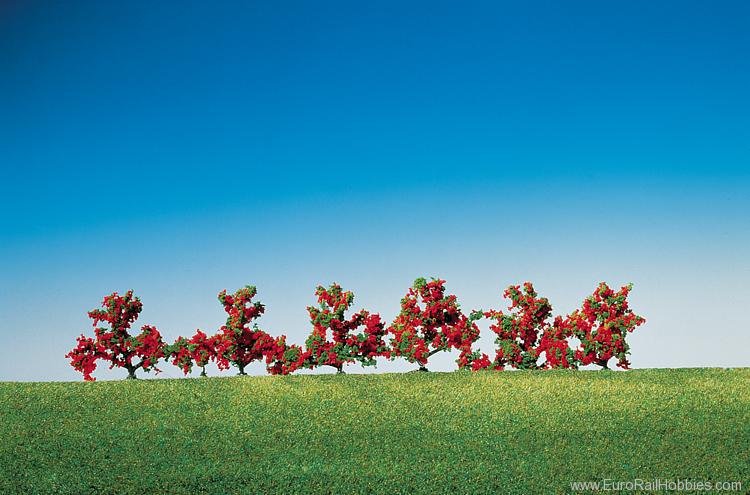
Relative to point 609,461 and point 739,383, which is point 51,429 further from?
point 739,383

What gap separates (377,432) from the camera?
66.4ft

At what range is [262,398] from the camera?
24.5 m

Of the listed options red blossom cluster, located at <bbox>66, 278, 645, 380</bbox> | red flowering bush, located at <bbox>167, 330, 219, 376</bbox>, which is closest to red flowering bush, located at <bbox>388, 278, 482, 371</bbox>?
red blossom cluster, located at <bbox>66, 278, 645, 380</bbox>

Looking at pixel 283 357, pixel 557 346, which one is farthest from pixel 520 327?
pixel 283 357

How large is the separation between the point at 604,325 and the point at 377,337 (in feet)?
32.7

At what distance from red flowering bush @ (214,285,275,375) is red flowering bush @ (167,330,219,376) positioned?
25cm

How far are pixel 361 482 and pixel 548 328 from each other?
17943mm

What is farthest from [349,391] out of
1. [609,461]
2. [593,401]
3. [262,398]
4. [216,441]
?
[609,461]

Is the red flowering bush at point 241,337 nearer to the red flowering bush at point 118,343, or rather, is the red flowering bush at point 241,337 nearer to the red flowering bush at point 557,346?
the red flowering bush at point 118,343

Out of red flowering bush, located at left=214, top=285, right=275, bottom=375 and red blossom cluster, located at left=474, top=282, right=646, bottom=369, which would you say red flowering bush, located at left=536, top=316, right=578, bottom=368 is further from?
red flowering bush, located at left=214, top=285, right=275, bottom=375

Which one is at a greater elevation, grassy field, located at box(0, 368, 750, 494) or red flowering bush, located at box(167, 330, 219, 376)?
red flowering bush, located at box(167, 330, 219, 376)

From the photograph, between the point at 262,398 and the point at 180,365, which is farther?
the point at 180,365

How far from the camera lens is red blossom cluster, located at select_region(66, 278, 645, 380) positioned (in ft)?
101

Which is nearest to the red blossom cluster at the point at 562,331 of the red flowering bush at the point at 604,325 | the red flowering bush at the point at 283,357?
the red flowering bush at the point at 604,325
